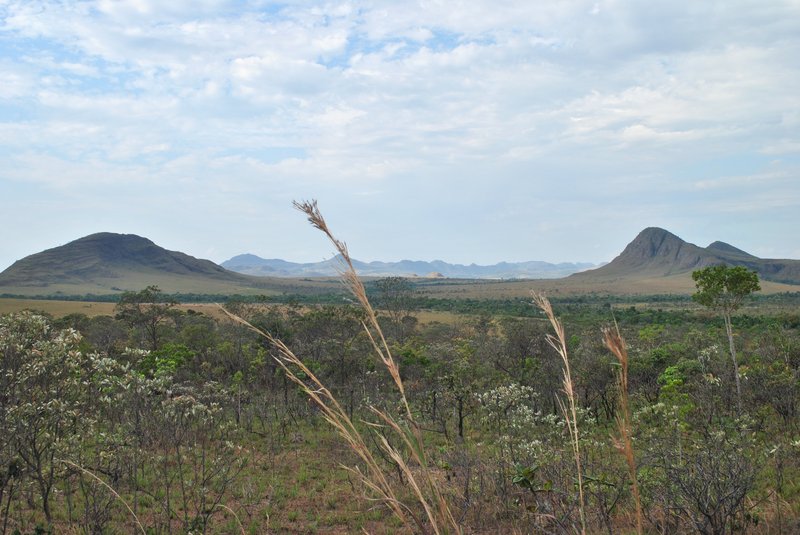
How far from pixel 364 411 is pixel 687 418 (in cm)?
1109

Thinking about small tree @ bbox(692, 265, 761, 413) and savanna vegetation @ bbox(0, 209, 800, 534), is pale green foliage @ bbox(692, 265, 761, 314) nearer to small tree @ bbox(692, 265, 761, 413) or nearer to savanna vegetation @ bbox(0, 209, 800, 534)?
small tree @ bbox(692, 265, 761, 413)

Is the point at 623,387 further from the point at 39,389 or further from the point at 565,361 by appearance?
the point at 39,389

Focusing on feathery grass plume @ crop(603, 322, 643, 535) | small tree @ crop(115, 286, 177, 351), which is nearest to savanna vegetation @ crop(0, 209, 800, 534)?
feathery grass plume @ crop(603, 322, 643, 535)

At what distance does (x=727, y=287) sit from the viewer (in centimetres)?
1678

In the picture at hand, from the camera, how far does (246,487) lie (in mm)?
12945

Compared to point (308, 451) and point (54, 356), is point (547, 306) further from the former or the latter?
point (308, 451)

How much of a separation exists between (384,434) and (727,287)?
13.2 metres

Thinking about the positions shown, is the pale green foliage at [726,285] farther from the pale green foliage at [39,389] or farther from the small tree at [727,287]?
the pale green foliage at [39,389]

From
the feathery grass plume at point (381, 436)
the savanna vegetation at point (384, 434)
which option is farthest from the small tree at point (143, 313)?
the feathery grass plume at point (381, 436)

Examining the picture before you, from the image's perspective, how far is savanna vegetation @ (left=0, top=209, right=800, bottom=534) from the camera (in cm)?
507

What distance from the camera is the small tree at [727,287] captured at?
16.5 m

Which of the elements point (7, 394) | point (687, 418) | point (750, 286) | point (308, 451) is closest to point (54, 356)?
point (7, 394)

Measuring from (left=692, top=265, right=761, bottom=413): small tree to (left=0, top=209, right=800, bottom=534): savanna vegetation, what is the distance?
9.3 inches

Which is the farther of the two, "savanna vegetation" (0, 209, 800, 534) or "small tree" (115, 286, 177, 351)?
"small tree" (115, 286, 177, 351)
